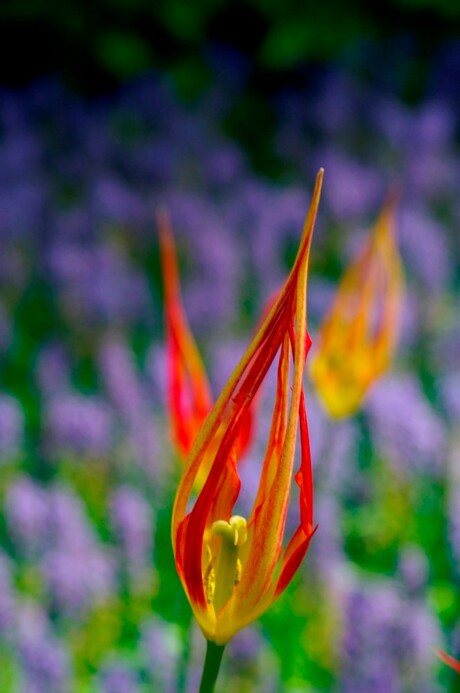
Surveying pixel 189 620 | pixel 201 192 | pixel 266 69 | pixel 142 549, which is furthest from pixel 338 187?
pixel 189 620

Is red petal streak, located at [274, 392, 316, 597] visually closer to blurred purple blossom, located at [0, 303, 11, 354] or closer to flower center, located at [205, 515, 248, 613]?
flower center, located at [205, 515, 248, 613]

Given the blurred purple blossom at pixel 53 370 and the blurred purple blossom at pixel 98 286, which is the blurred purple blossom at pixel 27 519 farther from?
the blurred purple blossom at pixel 98 286

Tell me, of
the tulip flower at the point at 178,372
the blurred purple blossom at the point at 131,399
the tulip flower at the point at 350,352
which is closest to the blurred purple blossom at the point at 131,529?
the blurred purple blossom at the point at 131,399

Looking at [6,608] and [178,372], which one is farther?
[6,608]

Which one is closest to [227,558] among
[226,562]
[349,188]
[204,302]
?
[226,562]

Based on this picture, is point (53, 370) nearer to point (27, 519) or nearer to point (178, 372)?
point (27, 519)

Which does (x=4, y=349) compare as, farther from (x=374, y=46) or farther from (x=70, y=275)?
(x=374, y=46)

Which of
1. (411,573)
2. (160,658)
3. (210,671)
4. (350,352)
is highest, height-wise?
(210,671)

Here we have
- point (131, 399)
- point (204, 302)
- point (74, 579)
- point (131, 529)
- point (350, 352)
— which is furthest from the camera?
point (204, 302)
